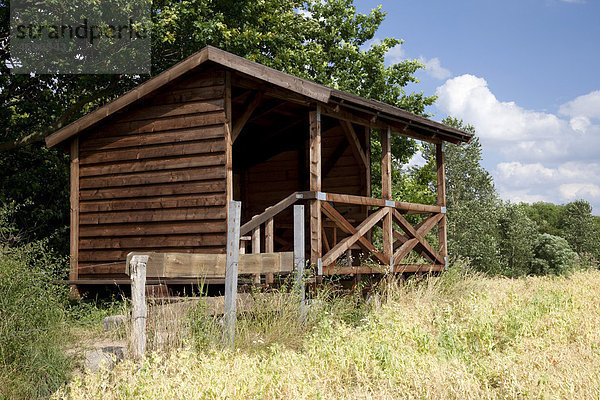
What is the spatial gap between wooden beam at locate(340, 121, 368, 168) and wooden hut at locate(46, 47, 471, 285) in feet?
0.14

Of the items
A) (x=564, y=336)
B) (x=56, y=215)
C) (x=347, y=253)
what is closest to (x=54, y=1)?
(x=56, y=215)

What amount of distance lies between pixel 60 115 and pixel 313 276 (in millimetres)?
11458

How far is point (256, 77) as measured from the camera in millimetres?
10023

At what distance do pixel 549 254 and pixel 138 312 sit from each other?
31712mm

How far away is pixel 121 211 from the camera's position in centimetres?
1164

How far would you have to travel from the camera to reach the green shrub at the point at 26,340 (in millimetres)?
5723

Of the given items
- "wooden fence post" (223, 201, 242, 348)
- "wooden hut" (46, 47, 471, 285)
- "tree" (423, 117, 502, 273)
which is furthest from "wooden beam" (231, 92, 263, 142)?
"tree" (423, 117, 502, 273)

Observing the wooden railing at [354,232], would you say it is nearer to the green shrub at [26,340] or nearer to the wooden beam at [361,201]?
the wooden beam at [361,201]

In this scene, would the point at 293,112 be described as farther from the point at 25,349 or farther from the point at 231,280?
the point at 25,349

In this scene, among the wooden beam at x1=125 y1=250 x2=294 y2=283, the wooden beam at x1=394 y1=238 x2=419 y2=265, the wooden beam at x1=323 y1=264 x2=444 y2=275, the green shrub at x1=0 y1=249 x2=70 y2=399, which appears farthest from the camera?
the wooden beam at x1=394 y1=238 x2=419 y2=265

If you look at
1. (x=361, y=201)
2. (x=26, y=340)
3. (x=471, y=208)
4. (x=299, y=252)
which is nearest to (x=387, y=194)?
(x=361, y=201)

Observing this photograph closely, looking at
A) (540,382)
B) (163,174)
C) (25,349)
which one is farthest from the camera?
(163,174)

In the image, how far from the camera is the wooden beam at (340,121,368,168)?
40.3ft

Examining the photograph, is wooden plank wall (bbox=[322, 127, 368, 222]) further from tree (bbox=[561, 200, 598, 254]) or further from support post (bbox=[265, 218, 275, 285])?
tree (bbox=[561, 200, 598, 254])
